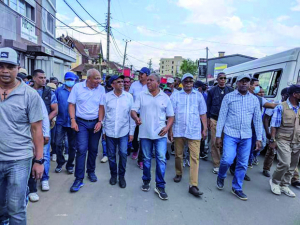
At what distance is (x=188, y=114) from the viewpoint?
390 cm

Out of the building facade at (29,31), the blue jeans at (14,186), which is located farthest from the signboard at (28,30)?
the blue jeans at (14,186)

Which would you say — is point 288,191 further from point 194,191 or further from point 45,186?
point 45,186

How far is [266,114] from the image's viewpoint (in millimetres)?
4535

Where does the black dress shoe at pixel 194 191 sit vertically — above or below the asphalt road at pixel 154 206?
above

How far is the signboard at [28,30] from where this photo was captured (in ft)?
39.7

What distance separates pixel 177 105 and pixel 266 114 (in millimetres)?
1930

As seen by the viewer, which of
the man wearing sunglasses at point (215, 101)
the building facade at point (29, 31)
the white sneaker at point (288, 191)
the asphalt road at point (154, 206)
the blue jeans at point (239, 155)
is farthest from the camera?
the building facade at point (29, 31)

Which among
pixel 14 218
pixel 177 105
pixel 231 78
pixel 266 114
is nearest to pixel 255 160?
pixel 266 114

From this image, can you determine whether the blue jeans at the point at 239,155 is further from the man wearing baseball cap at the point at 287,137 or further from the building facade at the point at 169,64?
the building facade at the point at 169,64

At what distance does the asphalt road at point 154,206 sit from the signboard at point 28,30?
1086 cm

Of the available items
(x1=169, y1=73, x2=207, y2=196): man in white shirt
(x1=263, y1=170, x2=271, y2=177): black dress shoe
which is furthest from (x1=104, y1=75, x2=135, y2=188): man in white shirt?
(x1=263, y1=170, x2=271, y2=177): black dress shoe

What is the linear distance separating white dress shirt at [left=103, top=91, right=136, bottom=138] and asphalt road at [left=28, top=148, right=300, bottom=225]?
953 millimetres

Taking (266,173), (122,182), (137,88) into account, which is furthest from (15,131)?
(266,173)

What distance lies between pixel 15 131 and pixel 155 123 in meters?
2.01
